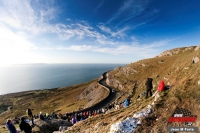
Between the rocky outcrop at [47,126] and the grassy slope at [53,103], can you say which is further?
the grassy slope at [53,103]

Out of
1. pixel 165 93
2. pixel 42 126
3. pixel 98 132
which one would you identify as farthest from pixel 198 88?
pixel 42 126

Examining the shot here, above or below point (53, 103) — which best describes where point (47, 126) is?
above

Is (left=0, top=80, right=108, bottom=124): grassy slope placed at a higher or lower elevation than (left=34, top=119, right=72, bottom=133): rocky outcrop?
lower

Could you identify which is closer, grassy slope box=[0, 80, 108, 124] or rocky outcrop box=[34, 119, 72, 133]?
rocky outcrop box=[34, 119, 72, 133]

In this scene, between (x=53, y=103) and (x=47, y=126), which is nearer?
(x=47, y=126)

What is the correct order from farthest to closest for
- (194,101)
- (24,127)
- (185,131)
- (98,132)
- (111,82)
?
(111,82) → (24,127) → (98,132) → (194,101) → (185,131)

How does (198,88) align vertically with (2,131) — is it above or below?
above

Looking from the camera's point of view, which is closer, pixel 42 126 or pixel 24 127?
pixel 24 127

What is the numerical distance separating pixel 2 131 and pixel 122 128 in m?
17.3

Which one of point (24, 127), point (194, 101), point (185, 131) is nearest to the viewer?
point (185, 131)

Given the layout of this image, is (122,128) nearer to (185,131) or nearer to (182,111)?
(185,131)

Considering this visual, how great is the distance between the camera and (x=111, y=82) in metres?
71.4

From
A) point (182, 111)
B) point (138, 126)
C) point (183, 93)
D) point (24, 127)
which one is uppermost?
point (183, 93)

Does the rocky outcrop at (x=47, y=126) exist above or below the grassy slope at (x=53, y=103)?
above
